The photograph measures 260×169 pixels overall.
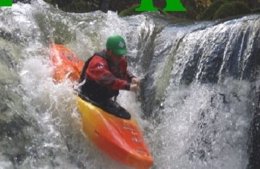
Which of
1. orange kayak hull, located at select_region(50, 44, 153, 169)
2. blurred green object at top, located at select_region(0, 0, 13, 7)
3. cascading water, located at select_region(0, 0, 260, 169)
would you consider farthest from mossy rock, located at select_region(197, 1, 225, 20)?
orange kayak hull, located at select_region(50, 44, 153, 169)

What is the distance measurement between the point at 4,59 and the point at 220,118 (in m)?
2.80

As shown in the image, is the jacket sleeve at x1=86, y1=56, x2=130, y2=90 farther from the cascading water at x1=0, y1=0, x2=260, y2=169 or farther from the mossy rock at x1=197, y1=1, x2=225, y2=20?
the mossy rock at x1=197, y1=1, x2=225, y2=20

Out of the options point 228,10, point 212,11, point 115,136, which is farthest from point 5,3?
point 212,11

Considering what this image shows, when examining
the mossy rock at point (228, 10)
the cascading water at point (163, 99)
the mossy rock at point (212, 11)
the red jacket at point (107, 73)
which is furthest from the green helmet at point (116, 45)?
the mossy rock at point (212, 11)

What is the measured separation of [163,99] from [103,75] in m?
1.60

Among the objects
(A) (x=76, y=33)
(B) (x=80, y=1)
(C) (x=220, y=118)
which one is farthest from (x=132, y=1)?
(C) (x=220, y=118)

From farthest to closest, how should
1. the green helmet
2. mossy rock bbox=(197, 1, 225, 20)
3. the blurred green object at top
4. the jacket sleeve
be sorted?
mossy rock bbox=(197, 1, 225, 20) → the blurred green object at top → the green helmet → the jacket sleeve

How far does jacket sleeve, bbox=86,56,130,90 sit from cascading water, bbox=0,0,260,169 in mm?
567

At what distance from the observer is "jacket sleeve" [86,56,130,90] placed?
634 cm

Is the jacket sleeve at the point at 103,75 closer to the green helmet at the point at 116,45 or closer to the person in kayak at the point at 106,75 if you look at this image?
the person in kayak at the point at 106,75

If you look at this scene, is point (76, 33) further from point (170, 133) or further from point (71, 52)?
point (170, 133)

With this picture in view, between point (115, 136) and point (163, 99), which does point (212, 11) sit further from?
point (115, 136)

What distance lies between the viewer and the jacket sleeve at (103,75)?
634 centimetres

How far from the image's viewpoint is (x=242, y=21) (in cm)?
731
